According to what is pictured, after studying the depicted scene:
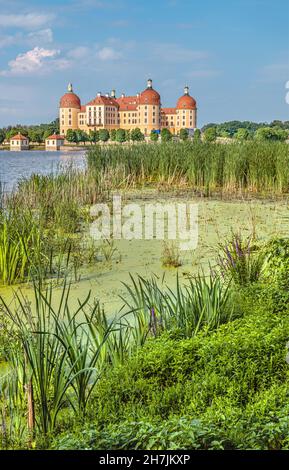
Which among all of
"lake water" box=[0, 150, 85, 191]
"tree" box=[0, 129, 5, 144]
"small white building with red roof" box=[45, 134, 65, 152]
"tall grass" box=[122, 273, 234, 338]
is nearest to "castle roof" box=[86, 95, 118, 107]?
"tree" box=[0, 129, 5, 144]

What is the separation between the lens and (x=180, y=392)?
8.84ft

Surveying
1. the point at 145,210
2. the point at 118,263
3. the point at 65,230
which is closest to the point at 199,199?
the point at 145,210

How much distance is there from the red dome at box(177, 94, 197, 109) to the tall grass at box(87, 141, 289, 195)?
76766mm

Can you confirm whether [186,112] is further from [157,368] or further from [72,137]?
[157,368]

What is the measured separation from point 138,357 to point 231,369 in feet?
1.54

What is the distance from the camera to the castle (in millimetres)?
84188

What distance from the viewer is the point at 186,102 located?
288 feet

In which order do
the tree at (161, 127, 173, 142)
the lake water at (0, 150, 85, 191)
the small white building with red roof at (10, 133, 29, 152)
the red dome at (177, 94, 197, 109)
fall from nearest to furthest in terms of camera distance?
the lake water at (0, 150, 85, 191) → the tree at (161, 127, 173, 142) → the small white building with red roof at (10, 133, 29, 152) → the red dome at (177, 94, 197, 109)

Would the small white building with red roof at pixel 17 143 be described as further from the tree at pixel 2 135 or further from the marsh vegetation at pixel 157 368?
the marsh vegetation at pixel 157 368

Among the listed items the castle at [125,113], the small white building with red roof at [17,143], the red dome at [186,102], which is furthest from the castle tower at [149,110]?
the small white building with red roof at [17,143]

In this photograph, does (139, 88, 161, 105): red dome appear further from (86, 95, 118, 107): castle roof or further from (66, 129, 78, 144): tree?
(66, 129, 78, 144): tree

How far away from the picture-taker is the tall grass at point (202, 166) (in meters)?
10.8

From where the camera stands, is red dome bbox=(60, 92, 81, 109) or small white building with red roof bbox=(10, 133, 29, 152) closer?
small white building with red roof bbox=(10, 133, 29, 152)
